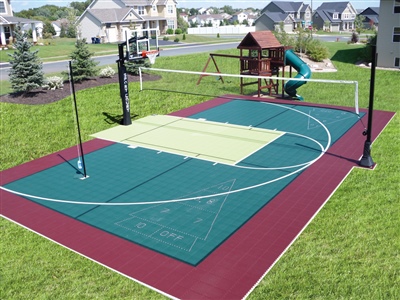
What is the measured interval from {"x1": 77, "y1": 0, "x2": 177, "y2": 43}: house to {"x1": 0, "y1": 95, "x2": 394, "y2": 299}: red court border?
51122 millimetres

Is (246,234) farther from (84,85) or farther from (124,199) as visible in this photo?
(84,85)

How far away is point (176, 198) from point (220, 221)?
1.86 m

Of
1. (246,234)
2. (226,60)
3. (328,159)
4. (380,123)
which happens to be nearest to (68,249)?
(246,234)

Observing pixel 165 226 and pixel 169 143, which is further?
pixel 169 143

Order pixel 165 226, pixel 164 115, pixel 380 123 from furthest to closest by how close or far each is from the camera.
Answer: pixel 164 115, pixel 380 123, pixel 165 226

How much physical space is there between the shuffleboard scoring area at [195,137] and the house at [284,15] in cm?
6902

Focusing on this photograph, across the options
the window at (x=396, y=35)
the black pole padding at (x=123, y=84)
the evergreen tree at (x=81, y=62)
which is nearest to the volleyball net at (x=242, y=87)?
the evergreen tree at (x=81, y=62)

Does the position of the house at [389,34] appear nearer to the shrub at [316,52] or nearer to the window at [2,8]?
the shrub at [316,52]

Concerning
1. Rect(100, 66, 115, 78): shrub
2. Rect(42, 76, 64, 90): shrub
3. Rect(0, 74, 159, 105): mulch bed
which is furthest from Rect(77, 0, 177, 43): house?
Rect(42, 76, 64, 90): shrub

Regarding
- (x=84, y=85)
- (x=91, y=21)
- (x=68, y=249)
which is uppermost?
(x=91, y=21)

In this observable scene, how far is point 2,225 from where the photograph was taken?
11.4 meters

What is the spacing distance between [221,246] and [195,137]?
27.7 feet

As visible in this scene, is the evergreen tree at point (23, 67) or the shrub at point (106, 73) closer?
the evergreen tree at point (23, 67)

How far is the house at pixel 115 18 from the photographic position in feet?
218
